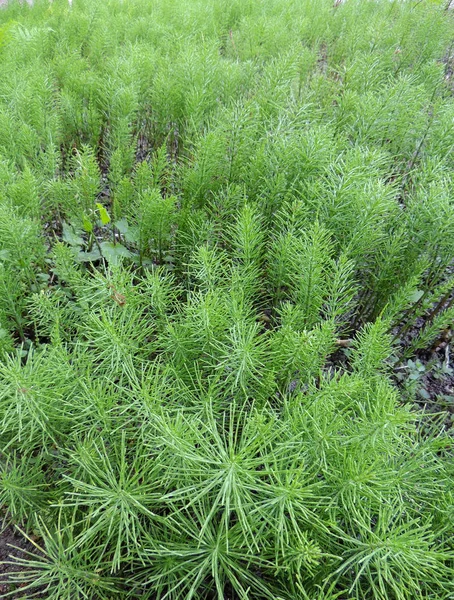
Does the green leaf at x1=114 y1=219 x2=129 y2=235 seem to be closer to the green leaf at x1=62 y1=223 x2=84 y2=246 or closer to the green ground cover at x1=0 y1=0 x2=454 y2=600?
the green ground cover at x1=0 y1=0 x2=454 y2=600

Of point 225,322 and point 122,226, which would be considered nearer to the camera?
point 225,322

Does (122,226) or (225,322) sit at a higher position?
(225,322)

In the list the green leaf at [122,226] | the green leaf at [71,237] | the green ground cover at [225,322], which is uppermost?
the green ground cover at [225,322]

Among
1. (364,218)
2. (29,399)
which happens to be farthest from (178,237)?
(29,399)

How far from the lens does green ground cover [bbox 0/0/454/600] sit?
83 centimetres

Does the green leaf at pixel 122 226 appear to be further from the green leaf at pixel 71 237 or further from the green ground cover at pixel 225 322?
the green leaf at pixel 71 237

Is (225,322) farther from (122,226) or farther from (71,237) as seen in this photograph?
(71,237)

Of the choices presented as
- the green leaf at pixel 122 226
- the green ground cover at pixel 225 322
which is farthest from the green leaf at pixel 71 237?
the green leaf at pixel 122 226

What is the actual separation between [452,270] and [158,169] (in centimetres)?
129

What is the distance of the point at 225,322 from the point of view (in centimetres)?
106

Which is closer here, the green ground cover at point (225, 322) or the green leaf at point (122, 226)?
the green ground cover at point (225, 322)

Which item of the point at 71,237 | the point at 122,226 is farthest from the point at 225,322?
the point at 71,237

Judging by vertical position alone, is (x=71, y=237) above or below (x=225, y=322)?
below

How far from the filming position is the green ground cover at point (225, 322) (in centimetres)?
83
